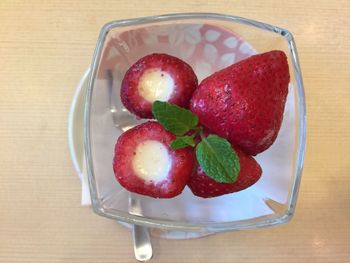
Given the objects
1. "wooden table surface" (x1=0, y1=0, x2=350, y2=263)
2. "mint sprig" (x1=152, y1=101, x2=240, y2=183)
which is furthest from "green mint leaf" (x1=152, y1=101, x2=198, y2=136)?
"wooden table surface" (x1=0, y1=0, x2=350, y2=263)

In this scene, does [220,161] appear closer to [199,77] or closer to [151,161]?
[151,161]

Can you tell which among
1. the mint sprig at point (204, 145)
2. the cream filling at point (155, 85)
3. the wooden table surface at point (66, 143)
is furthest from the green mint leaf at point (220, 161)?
the wooden table surface at point (66, 143)

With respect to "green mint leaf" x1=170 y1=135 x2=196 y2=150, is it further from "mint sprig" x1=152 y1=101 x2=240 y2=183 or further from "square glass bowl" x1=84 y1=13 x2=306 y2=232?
"square glass bowl" x1=84 y1=13 x2=306 y2=232

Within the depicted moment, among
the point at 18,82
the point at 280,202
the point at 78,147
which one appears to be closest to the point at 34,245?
the point at 78,147

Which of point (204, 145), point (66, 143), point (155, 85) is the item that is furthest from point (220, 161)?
point (66, 143)

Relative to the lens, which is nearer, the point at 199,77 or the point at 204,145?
the point at 204,145

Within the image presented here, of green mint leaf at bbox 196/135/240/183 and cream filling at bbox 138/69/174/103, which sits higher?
cream filling at bbox 138/69/174/103

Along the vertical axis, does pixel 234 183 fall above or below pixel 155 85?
below

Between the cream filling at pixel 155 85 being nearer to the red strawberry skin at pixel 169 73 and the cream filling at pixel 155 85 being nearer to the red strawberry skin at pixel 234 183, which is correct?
the red strawberry skin at pixel 169 73
